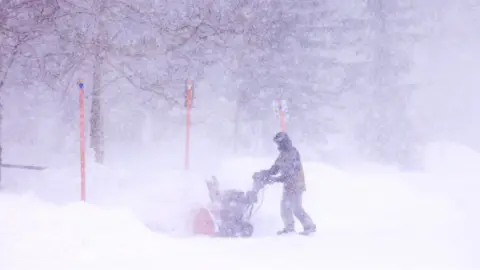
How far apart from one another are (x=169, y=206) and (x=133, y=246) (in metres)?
3.67

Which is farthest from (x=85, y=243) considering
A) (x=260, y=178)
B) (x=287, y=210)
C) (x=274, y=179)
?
(x=287, y=210)

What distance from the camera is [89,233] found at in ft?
19.2

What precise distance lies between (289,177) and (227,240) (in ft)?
5.00

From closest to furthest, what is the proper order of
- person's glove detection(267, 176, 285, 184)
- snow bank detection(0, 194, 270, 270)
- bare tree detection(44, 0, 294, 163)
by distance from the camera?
snow bank detection(0, 194, 270, 270) → person's glove detection(267, 176, 285, 184) → bare tree detection(44, 0, 294, 163)

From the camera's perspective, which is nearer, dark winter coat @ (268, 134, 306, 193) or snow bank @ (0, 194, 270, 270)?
snow bank @ (0, 194, 270, 270)

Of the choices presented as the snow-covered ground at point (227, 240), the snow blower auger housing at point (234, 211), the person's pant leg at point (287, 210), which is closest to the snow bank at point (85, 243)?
the snow-covered ground at point (227, 240)

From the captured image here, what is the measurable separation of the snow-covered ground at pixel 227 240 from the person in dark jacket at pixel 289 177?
1.36 feet

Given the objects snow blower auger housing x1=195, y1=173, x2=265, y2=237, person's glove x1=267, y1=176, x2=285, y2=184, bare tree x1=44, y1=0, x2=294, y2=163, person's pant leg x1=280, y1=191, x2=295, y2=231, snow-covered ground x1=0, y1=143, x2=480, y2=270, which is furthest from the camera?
bare tree x1=44, y1=0, x2=294, y2=163

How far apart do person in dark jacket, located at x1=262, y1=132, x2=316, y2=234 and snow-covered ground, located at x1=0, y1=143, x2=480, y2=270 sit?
0.41 metres

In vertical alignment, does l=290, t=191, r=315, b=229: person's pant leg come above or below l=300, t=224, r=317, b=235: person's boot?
above

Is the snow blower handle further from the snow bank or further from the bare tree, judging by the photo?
the bare tree

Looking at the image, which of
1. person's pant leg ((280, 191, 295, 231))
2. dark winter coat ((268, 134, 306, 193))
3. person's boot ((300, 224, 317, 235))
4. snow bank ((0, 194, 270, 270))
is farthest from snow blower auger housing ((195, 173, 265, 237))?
snow bank ((0, 194, 270, 270))

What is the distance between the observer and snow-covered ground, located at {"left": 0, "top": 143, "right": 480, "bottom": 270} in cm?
562

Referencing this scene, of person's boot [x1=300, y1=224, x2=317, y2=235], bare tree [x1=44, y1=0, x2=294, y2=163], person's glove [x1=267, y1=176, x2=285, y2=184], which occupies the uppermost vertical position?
bare tree [x1=44, y1=0, x2=294, y2=163]
